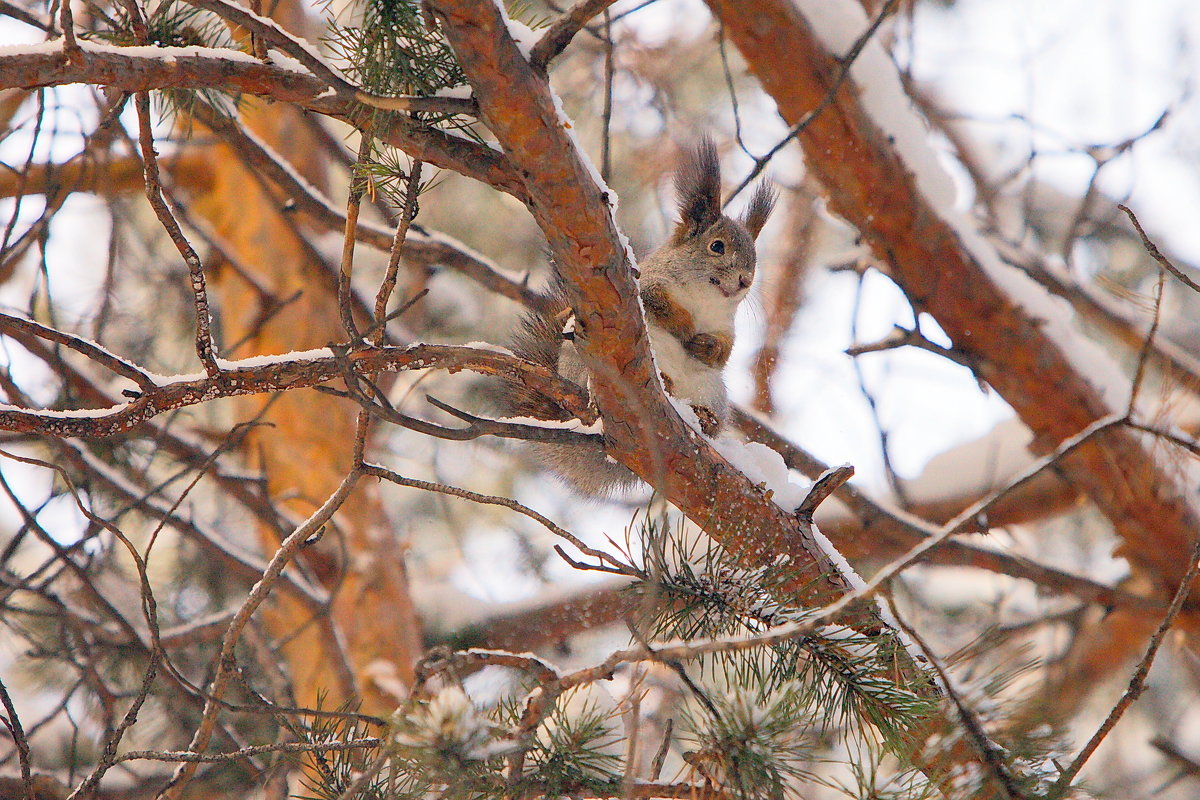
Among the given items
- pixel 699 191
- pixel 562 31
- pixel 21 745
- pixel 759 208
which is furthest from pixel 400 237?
pixel 759 208

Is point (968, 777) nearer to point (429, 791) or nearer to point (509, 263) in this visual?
point (429, 791)

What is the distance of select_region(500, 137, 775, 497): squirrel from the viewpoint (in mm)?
1827

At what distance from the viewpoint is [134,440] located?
256 cm

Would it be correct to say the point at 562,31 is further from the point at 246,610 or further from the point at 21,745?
the point at 21,745

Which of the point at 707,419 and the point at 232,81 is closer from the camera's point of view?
the point at 232,81

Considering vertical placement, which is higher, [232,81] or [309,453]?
[309,453]

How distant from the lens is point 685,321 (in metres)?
1.91

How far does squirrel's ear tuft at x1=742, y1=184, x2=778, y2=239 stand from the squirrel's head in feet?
0.23

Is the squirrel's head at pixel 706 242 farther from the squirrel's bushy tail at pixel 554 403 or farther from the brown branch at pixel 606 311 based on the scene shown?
the brown branch at pixel 606 311

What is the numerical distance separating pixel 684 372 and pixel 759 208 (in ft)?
1.92

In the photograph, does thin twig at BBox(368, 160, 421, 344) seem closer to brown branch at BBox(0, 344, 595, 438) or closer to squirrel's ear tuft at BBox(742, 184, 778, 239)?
brown branch at BBox(0, 344, 595, 438)

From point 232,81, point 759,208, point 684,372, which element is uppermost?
point 759,208

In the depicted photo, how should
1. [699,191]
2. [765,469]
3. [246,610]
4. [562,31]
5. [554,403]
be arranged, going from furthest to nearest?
→ [699,191] → [554,403] → [765,469] → [246,610] → [562,31]

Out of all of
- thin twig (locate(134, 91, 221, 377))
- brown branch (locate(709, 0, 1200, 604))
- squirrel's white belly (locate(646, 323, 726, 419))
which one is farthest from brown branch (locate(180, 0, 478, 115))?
brown branch (locate(709, 0, 1200, 604))
